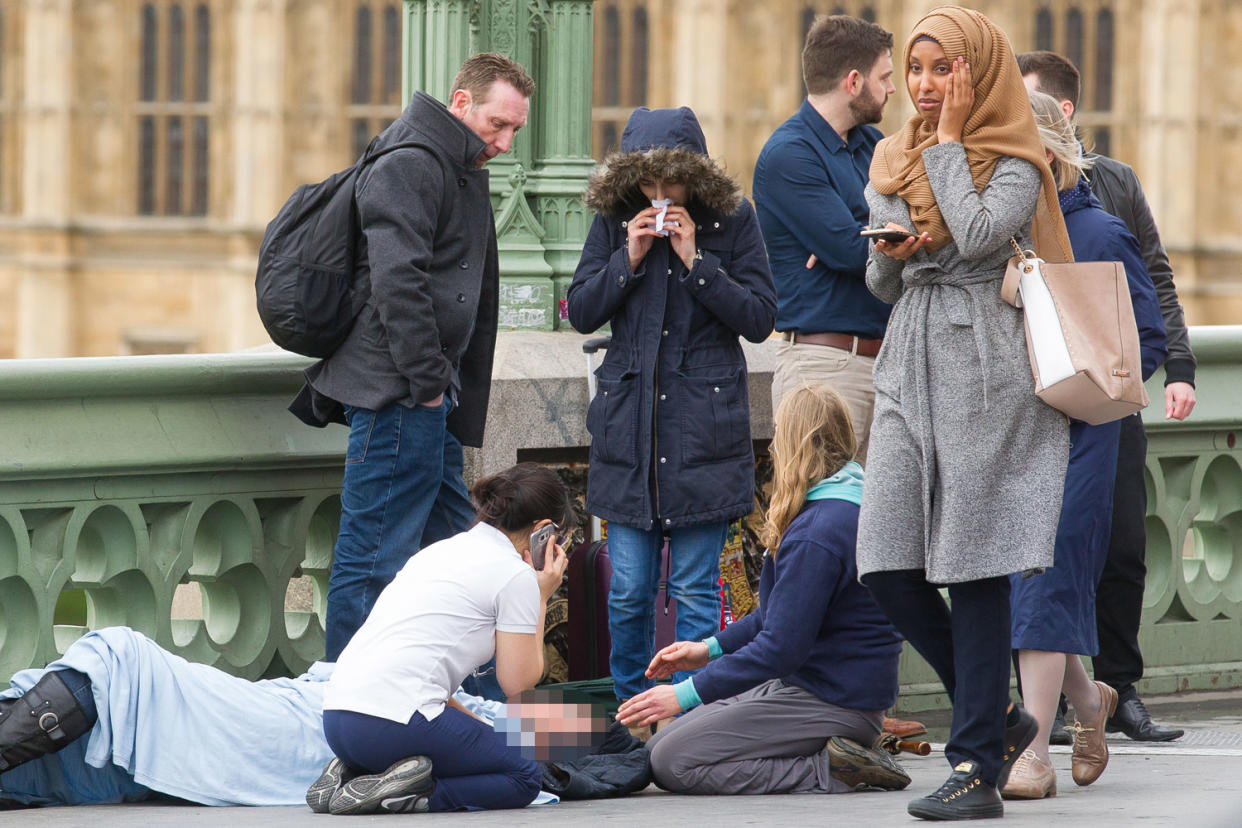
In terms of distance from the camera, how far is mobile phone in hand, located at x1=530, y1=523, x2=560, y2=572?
5.05m

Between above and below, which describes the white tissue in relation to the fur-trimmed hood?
below

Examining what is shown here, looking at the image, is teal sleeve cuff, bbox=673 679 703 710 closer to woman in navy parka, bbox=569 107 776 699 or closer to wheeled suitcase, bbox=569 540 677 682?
woman in navy parka, bbox=569 107 776 699

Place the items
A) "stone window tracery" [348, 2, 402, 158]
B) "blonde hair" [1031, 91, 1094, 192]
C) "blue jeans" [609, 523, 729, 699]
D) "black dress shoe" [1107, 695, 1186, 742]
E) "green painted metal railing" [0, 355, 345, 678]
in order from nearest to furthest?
"blonde hair" [1031, 91, 1094, 192] < "green painted metal railing" [0, 355, 345, 678] < "blue jeans" [609, 523, 729, 699] < "black dress shoe" [1107, 695, 1186, 742] < "stone window tracery" [348, 2, 402, 158]

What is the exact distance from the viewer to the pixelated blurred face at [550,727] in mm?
5117

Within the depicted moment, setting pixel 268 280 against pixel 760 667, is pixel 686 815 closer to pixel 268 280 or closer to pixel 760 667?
pixel 760 667

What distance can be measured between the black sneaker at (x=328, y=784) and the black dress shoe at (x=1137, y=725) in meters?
2.11

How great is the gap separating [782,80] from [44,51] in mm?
10965

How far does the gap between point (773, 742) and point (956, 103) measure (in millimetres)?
1519

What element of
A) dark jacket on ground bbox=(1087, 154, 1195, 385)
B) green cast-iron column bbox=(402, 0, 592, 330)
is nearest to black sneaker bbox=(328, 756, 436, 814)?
green cast-iron column bbox=(402, 0, 592, 330)

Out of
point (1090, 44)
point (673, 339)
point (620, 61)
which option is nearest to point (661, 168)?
point (673, 339)

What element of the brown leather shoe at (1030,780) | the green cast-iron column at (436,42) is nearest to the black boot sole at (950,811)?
the brown leather shoe at (1030,780)

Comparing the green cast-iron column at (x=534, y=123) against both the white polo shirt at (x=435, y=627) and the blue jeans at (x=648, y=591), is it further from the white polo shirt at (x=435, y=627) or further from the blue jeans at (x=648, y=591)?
the white polo shirt at (x=435, y=627)

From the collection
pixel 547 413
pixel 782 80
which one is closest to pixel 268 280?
pixel 547 413

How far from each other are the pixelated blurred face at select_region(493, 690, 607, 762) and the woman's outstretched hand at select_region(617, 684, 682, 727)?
0.29 metres
